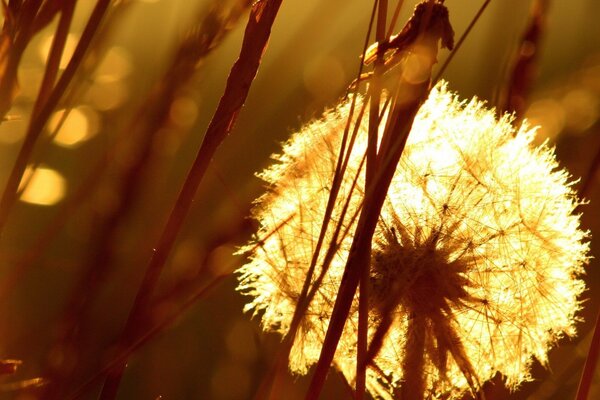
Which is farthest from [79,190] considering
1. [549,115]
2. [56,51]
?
[549,115]

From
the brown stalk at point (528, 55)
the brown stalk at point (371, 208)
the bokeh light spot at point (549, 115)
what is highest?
the bokeh light spot at point (549, 115)

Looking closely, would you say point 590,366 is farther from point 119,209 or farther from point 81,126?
point 81,126

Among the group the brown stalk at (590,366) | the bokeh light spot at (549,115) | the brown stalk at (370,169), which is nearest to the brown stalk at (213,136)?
the brown stalk at (370,169)

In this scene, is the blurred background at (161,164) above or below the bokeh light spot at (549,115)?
below

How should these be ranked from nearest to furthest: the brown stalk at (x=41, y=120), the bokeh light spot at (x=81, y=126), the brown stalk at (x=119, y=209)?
1. the brown stalk at (x=41, y=120)
2. the brown stalk at (x=119, y=209)
3. the bokeh light spot at (x=81, y=126)

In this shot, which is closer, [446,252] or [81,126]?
[446,252]

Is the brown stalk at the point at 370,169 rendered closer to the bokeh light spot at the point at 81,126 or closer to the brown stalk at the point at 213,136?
the brown stalk at the point at 213,136

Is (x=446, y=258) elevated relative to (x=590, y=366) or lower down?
elevated
